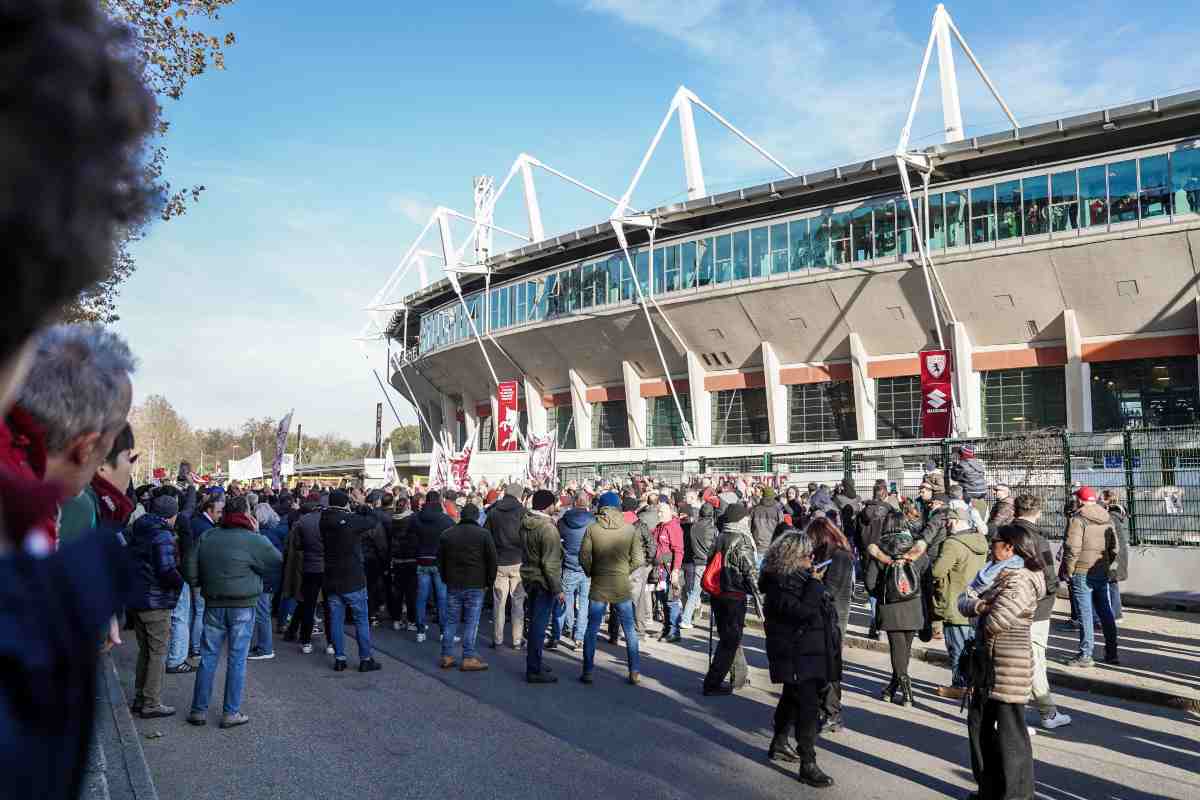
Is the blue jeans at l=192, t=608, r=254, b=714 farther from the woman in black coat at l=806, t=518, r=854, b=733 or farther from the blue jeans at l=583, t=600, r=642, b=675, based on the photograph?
the woman in black coat at l=806, t=518, r=854, b=733

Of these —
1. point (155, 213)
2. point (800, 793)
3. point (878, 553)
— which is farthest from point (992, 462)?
point (155, 213)

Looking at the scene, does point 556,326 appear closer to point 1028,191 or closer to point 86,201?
point 1028,191

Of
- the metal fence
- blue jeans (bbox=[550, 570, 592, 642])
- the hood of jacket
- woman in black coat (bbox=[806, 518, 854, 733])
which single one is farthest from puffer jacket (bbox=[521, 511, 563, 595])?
the metal fence

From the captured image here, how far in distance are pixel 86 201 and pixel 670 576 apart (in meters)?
13.1

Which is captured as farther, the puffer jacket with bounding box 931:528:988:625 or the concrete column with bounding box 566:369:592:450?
the concrete column with bounding box 566:369:592:450

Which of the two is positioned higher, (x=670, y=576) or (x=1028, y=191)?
(x=1028, y=191)

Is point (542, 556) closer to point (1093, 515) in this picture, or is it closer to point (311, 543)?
point (311, 543)

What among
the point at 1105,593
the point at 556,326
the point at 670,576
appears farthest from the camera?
the point at 556,326

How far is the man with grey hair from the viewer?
Result: 1.80 m

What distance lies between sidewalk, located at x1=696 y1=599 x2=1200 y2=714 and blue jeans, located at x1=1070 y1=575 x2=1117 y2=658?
0.23 meters

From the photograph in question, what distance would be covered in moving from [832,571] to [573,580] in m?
4.26

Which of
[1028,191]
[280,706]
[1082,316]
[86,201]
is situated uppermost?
[1028,191]

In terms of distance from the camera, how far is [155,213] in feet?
3.59

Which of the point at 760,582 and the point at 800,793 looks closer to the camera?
the point at 800,793
